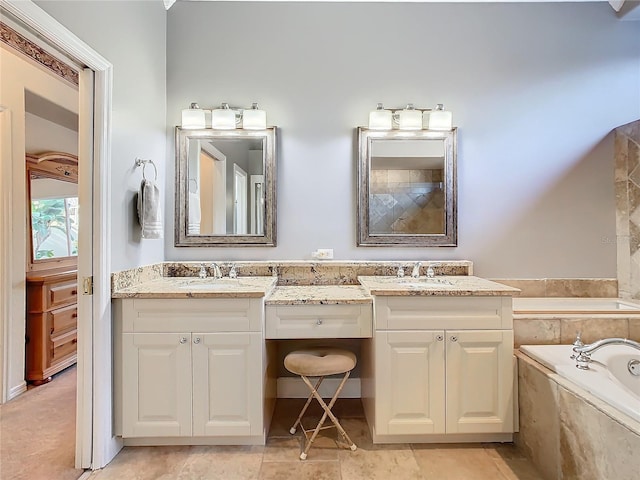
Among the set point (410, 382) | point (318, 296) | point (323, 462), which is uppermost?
point (318, 296)

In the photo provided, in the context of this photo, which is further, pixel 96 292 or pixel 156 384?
pixel 156 384

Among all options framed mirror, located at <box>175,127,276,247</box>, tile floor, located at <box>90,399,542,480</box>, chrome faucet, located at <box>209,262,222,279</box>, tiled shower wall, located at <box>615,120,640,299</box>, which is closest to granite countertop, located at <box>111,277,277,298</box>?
chrome faucet, located at <box>209,262,222,279</box>

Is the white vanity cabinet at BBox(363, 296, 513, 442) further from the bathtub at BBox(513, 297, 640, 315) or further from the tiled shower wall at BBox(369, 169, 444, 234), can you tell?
the tiled shower wall at BBox(369, 169, 444, 234)

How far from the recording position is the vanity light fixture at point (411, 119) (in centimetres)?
250

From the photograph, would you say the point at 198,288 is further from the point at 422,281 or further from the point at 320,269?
the point at 422,281

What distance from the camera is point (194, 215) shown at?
255cm

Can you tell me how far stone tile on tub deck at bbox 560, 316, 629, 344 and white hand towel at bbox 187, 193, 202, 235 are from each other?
2465 millimetres

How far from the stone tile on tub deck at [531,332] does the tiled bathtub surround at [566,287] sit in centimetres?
53

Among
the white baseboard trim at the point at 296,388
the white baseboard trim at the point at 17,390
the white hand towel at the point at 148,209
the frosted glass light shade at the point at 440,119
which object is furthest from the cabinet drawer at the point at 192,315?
the frosted glass light shade at the point at 440,119

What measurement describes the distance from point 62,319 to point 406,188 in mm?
2977

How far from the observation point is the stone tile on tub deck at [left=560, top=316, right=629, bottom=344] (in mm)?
2064

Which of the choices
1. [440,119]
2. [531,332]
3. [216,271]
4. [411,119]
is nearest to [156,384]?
[216,271]

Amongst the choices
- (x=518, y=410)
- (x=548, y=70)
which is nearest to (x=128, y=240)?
(x=518, y=410)

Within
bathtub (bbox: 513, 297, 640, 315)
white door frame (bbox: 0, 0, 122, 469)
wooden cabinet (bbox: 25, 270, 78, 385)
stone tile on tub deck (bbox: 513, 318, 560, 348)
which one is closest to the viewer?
white door frame (bbox: 0, 0, 122, 469)
